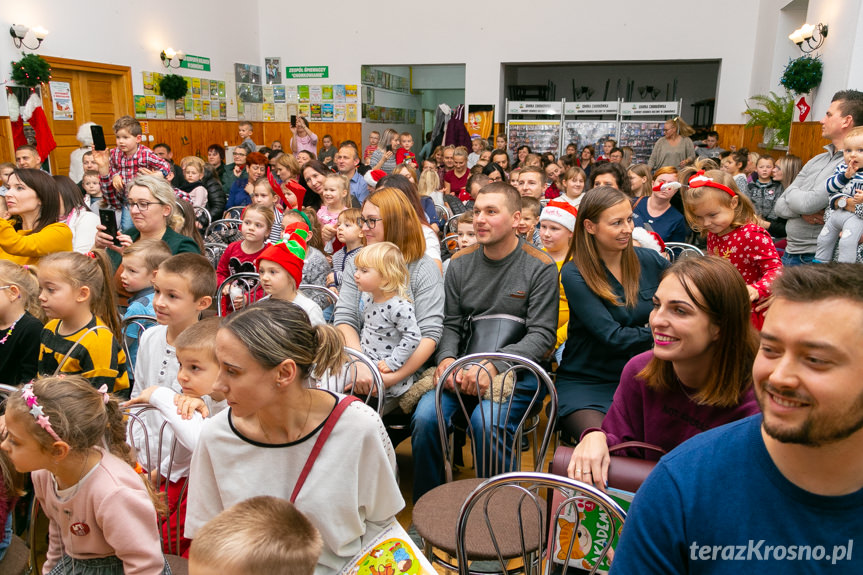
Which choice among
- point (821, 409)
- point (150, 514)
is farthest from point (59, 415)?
point (821, 409)

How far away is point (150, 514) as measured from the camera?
5.32 feet

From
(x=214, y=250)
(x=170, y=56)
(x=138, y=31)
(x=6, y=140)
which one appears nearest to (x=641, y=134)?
(x=170, y=56)

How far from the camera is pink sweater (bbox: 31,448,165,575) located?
5.17 ft

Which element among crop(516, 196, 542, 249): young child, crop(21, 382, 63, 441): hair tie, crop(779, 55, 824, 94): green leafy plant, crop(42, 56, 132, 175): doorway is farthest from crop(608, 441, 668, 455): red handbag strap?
crop(42, 56, 132, 175): doorway

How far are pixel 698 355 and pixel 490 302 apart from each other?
1.32m

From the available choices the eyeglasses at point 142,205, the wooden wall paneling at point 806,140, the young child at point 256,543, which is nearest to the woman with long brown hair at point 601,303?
the young child at point 256,543

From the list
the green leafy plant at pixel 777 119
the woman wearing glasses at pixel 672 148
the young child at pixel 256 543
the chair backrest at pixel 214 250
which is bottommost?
the chair backrest at pixel 214 250

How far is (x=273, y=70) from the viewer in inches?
527

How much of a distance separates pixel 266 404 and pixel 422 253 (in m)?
1.70

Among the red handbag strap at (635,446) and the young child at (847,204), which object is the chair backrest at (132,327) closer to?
the red handbag strap at (635,446)

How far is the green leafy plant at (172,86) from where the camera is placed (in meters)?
10.6

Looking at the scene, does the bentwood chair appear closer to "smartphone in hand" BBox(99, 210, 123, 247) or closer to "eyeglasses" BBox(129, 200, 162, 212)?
"eyeglasses" BBox(129, 200, 162, 212)

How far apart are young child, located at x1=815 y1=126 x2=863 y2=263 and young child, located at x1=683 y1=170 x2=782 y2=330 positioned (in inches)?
40.1

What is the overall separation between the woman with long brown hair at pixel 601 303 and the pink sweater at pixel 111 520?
154cm
